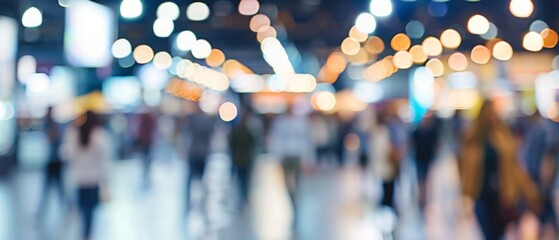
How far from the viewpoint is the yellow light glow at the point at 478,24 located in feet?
77.6

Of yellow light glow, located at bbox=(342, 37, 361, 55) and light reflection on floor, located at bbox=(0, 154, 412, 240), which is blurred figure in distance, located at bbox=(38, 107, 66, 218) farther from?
yellow light glow, located at bbox=(342, 37, 361, 55)

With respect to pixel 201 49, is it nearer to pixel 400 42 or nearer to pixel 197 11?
pixel 400 42

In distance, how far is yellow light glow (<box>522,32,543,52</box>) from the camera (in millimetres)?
26016

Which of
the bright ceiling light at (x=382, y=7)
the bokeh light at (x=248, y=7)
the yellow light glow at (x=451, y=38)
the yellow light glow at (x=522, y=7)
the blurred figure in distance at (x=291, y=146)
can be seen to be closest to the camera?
the blurred figure in distance at (x=291, y=146)

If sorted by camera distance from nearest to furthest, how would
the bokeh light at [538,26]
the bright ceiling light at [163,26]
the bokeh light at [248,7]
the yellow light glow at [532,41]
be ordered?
1. the bokeh light at [248,7]
2. the bokeh light at [538,26]
3. the bright ceiling light at [163,26]
4. the yellow light glow at [532,41]

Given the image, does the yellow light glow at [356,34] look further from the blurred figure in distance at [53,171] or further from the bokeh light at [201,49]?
the blurred figure in distance at [53,171]

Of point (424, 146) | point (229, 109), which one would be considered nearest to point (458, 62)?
point (229, 109)

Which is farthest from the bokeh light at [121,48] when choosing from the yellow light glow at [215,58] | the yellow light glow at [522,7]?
the yellow light glow at [522,7]

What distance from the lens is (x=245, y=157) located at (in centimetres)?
1138

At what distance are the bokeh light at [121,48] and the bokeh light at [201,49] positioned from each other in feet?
9.43

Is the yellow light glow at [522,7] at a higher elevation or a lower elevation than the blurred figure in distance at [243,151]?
higher

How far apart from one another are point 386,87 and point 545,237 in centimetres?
3587

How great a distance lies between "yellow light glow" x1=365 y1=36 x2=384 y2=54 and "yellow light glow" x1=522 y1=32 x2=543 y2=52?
263 inches

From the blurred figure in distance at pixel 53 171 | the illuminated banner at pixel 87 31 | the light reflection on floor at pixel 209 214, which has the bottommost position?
the light reflection on floor at pixel 209 214
